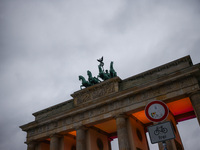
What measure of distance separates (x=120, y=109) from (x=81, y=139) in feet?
18.6

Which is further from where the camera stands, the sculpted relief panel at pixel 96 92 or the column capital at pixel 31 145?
the column capital at pixel 31 145

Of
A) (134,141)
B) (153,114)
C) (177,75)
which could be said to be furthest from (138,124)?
(153,114)

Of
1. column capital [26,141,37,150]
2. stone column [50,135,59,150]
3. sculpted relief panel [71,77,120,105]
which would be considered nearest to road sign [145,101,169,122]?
sculpted relief panel [71,77,120,105]

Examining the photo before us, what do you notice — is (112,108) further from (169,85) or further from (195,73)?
(195,73)

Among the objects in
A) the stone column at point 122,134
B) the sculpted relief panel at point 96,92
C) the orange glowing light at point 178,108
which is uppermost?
the sculpted relief panel at point 96,92

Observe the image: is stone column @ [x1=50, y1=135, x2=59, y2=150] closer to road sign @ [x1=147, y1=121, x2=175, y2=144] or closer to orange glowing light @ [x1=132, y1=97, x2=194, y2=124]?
orange glowing light @ [x1=132, y1=97, x2=194, y2=124]

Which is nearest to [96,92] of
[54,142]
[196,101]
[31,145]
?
[54,142]

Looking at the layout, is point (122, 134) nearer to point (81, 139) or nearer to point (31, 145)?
point (81, 139)

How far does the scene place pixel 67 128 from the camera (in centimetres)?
2275

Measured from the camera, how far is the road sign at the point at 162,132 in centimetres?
463

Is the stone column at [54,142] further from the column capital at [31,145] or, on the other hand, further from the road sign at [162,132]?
the road sign at [162,132]

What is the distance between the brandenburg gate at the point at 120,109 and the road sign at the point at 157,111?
1361cm

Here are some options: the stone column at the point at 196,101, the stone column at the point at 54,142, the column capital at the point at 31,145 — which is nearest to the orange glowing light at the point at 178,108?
the stone column at the point at 196,101

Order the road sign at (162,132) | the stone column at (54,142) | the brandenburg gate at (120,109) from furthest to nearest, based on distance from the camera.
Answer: the stone column at (54,142), the brandenburg gate at (120,109), the road sign at (162,132)
